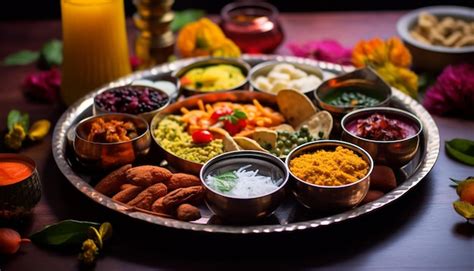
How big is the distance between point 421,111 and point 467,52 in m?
0.54

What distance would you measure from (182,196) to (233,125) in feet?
1.55

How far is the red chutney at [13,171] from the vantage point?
2.07m

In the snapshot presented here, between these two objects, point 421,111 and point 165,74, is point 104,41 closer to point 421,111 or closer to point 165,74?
point 165,74

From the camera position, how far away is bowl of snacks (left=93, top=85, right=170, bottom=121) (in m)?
2.52

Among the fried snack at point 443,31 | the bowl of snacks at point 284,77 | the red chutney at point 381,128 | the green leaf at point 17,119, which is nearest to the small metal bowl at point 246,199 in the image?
the red chutney at point 381,128

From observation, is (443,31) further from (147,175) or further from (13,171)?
(13,171)

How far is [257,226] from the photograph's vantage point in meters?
1.96

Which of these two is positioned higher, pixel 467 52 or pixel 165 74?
pixel 467 52

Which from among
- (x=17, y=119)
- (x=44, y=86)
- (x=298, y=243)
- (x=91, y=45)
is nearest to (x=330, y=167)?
(x=298, y=243)

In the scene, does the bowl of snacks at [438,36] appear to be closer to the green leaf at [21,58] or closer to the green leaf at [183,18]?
the green leaf at [183,18]

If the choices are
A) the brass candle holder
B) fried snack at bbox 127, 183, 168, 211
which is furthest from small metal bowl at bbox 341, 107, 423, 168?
the brass candle holder

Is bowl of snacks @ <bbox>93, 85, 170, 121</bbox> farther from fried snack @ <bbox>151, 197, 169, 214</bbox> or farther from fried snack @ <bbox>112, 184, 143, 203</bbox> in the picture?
fried snack @ <bbox>151, 197, 169, 214</bbox>

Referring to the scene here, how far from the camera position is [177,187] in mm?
2162

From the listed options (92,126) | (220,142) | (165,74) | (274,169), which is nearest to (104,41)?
(165,74)
